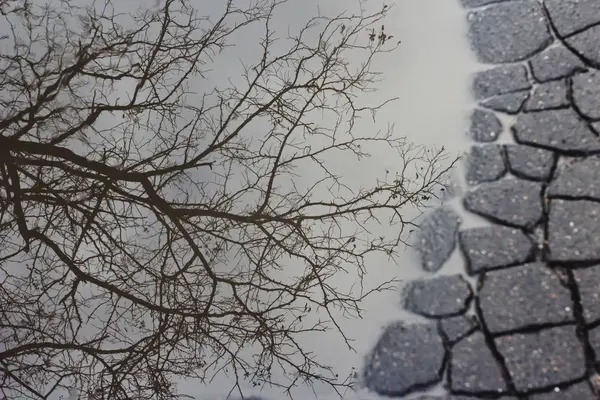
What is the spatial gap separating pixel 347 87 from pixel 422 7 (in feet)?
1.08

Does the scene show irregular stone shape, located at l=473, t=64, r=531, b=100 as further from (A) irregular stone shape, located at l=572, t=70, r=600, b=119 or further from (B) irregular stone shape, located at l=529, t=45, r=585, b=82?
(A) irregular stone shape, located at l=572, t=70, r=600, b=119

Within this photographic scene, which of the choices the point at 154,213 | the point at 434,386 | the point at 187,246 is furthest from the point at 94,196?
the point at 434,386

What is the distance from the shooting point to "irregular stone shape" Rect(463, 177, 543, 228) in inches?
71.6

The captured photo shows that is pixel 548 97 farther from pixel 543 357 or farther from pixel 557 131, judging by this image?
pixel 543 357

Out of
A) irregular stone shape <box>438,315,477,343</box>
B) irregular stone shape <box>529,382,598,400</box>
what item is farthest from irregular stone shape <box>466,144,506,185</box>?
irregular stone shape <box>529,382,598,400</box>

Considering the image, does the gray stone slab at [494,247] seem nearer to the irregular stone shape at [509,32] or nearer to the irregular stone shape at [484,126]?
the irregular stone shape at [484,126]

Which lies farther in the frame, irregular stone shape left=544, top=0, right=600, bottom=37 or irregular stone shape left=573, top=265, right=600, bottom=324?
irregular stone shape left=544, top=0, right=600, bottom=37

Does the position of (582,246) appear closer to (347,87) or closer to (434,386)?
(434,386)

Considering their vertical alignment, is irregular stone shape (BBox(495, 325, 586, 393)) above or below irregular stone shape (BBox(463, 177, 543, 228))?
below

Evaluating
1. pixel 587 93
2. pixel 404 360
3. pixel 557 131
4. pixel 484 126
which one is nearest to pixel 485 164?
pixel 484 126

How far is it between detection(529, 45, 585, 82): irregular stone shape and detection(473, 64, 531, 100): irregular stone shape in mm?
37

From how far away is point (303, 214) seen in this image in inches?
72.9

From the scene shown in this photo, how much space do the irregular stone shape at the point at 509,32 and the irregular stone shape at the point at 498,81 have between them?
33 millimetres

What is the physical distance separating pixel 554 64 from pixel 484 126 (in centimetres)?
27
